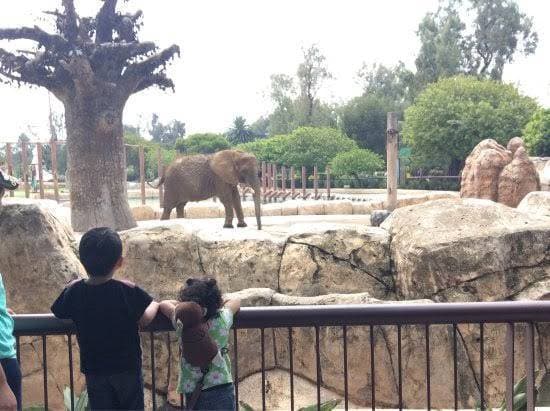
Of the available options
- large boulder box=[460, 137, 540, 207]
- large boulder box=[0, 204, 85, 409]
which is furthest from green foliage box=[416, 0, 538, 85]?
large boulder box=[0, 204, 85, 409]

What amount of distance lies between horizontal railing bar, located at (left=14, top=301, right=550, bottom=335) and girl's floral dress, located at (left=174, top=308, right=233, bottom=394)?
0.45 ft

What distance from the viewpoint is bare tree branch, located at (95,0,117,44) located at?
14000 mm

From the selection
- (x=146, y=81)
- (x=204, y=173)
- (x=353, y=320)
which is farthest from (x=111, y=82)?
(x=353, y=320)

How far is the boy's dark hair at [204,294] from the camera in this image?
2.58 m

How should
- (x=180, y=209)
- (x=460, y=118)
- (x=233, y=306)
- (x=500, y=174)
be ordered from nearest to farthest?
(x=233, y=306)
(x=180, y=209)
(x=500, y=174)
(x=460, y=118)

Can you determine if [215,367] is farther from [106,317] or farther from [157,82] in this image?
[157,82]

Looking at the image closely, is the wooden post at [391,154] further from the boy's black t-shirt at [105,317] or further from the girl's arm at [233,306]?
the boy's black t-shirt at [105,317]

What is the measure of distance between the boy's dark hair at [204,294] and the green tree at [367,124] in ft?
144

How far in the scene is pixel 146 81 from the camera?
14.1 m

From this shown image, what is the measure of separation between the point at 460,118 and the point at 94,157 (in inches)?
938

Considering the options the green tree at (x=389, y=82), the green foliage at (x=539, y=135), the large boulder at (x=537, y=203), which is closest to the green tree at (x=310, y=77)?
the green tree at (x=389, y=82)

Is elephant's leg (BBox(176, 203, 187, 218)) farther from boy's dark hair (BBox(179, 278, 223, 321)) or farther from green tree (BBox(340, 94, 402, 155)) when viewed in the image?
green tree (BBox(340, 94, 402, 155))

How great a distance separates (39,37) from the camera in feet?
43.0

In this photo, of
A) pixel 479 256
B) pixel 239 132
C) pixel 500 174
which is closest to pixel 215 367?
pixel 479 256
